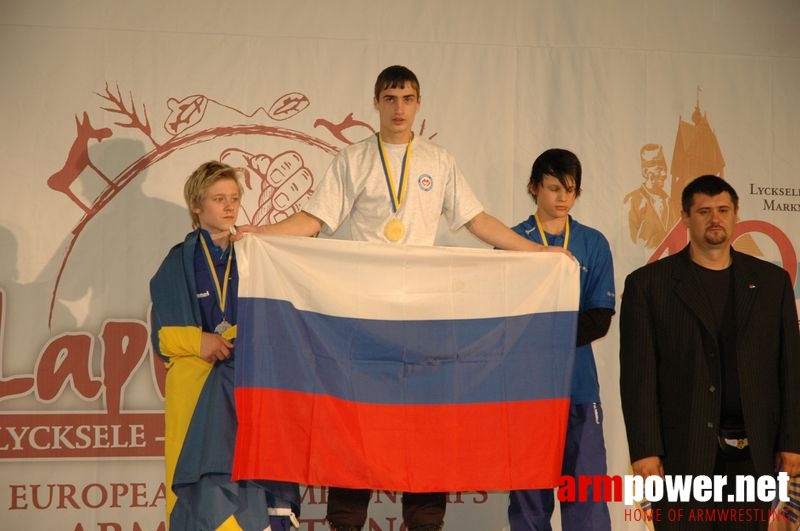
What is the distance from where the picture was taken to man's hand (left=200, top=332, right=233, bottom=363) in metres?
3.39

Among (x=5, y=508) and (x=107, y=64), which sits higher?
(x=107, y=64)

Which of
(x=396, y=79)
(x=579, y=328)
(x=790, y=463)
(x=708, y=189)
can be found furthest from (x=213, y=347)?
(x=790, y=463)

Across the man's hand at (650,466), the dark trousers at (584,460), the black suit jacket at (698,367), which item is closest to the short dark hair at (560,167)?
the black suit jacket at (698,367)

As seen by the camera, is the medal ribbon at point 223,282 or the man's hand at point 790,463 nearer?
A: the man's hand at point 790,463

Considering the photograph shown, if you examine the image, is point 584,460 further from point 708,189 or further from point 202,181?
point 202,181

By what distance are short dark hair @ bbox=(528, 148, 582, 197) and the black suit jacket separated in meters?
0.61

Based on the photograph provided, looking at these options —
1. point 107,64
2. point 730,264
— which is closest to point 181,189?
point 107,64

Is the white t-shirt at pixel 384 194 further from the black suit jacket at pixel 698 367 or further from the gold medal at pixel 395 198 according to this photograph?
the black suit jacket at pixel 698 367

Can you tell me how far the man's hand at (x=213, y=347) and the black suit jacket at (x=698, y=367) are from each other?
5.00 ft

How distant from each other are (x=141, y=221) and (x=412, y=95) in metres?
1.70

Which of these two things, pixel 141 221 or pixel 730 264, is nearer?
pixel 730 264

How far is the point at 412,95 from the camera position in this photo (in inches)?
144

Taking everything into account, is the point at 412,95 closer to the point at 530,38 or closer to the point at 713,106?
the point at 530,38

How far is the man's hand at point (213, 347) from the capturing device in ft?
11.1
